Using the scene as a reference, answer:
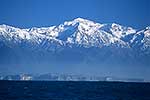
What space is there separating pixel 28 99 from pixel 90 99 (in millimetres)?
20270

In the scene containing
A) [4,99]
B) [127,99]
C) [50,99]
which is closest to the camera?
[4,99]

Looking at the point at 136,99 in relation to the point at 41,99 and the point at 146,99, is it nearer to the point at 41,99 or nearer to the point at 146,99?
the point at 146,99

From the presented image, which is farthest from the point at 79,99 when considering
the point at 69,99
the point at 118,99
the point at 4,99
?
the point at 4,99

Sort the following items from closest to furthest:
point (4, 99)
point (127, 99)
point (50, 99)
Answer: point (4, 99)
point (50, 99)
point (127, 99)

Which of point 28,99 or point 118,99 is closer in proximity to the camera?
point 28,99

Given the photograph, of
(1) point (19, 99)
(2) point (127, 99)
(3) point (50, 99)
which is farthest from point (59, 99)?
(2) point (127, 99)

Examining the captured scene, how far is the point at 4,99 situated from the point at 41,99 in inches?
482

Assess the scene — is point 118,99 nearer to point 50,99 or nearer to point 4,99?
point 50,99

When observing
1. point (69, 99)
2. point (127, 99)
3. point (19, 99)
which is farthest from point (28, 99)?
point (127, 99)

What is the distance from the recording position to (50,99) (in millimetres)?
146750

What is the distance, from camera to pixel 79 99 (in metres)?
149

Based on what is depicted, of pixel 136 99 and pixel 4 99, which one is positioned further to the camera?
pixel 136 99

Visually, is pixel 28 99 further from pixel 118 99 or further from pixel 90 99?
pixel 118 99

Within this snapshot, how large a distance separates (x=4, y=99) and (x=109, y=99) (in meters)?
34.3
